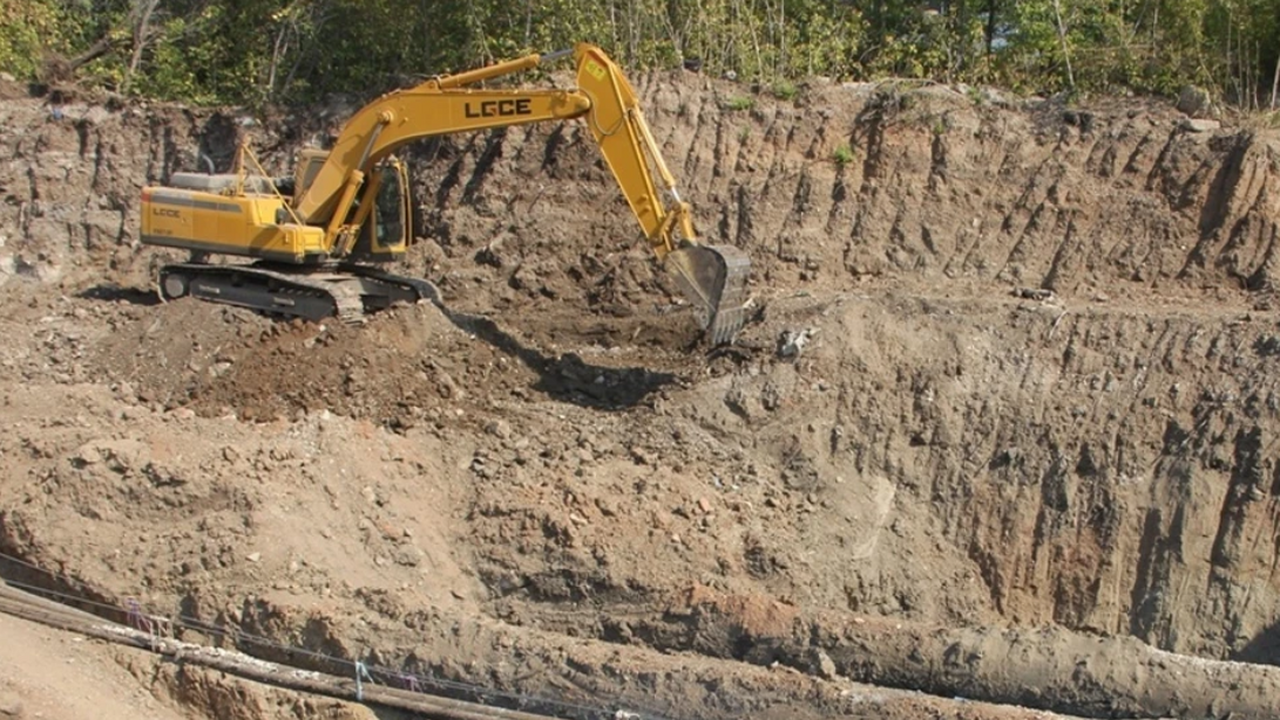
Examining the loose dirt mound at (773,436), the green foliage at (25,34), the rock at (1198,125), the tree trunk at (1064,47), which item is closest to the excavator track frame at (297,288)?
the loose dirt mound at (773,436)

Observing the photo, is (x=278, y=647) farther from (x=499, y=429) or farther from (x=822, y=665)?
(x=822, y=665)

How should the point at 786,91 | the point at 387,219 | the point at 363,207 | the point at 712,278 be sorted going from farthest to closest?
the point at 786,91 → the point at 387,219 → the point at 363,207 → the point at 712,278

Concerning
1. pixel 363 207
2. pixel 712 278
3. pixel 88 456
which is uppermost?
pixel 363 207

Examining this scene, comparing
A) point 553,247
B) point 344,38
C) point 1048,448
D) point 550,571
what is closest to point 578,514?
point 550,571

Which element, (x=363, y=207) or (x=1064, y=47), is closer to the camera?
(x=363, y=207)

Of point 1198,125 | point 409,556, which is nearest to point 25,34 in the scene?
point 409,556

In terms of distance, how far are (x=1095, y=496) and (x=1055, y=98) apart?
492 cm

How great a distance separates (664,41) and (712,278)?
5.41 metres

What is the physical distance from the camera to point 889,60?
46.4ft

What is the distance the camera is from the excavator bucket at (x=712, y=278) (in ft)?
33.5

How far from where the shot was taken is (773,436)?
1031 cm

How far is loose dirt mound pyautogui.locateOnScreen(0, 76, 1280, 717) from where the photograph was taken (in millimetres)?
8828

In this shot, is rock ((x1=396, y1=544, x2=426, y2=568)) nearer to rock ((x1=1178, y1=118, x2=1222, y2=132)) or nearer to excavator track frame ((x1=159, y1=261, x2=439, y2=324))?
excavator track frame ((x1=159, y1=261, x2=439, y2=324))

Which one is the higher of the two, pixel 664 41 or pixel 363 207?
pixel 664 41
